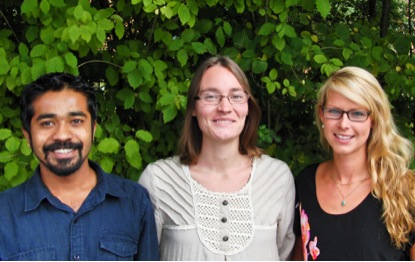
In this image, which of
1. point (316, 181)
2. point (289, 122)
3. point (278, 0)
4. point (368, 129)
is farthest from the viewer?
point (289, 122)

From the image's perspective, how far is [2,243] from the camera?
89.8 inches

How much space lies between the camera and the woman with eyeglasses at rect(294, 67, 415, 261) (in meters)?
2.52

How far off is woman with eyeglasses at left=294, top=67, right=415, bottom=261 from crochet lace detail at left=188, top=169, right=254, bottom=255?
0.28m

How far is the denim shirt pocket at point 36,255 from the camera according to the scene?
228 cm

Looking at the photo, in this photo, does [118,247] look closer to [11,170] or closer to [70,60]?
[11,170]

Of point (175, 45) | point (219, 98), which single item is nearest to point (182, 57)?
point (175, 45)

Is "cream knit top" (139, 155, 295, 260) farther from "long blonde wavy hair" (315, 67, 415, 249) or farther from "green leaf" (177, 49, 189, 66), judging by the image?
"green leaf" (177, 49, 189, 66)

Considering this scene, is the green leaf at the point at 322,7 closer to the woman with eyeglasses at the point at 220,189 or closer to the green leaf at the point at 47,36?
the woman with eyeglasses at the point at 220,189

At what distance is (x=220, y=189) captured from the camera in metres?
2.78

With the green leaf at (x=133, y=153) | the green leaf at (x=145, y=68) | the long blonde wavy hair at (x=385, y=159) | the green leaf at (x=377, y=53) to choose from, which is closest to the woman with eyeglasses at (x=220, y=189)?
the green leaf at (x=133, y=153)

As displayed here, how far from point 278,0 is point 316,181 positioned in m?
1.03

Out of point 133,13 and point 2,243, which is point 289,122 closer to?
point 133,13

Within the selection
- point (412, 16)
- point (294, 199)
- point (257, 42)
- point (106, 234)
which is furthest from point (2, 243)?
point (412, 16)

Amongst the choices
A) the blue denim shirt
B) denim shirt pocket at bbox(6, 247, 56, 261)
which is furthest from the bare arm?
denim shirt pocket at bbox(6, 247, 56, 261)
